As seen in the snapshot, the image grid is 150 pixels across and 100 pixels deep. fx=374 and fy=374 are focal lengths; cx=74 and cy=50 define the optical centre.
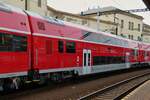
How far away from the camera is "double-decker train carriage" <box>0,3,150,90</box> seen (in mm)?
14655

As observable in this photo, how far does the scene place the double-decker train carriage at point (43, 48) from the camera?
14.7 metres

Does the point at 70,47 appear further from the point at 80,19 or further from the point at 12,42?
the point at 80,19

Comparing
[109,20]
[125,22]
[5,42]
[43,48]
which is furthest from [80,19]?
[5,42]

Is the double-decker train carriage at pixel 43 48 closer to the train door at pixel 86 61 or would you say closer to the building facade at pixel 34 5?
the train door at pixel 86 61

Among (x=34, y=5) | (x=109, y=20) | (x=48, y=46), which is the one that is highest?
(x=109, y=20)

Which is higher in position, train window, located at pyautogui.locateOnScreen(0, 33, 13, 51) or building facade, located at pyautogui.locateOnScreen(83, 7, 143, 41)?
building facade, located at pyautogui.locateOnScreen(83, 7, 143, 41)

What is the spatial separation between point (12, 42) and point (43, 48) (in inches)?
100

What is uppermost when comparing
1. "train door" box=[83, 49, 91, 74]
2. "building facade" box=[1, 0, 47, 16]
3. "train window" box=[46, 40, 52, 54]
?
"building facade" box=[1, 0, 47, 16]

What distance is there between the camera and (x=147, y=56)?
4622 centimetres

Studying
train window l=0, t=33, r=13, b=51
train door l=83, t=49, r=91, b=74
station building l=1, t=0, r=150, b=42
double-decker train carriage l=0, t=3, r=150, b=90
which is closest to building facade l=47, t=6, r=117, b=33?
station building l=1, t=0, r=150, b=42

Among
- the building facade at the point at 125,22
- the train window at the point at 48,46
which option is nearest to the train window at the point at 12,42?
the train window at the point at 48,46

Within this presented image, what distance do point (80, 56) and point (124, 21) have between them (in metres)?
59.3

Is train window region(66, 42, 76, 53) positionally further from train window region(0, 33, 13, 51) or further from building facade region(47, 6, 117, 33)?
building facade region(47, 6, 117, 33)

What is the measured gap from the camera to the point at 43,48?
675 inches
